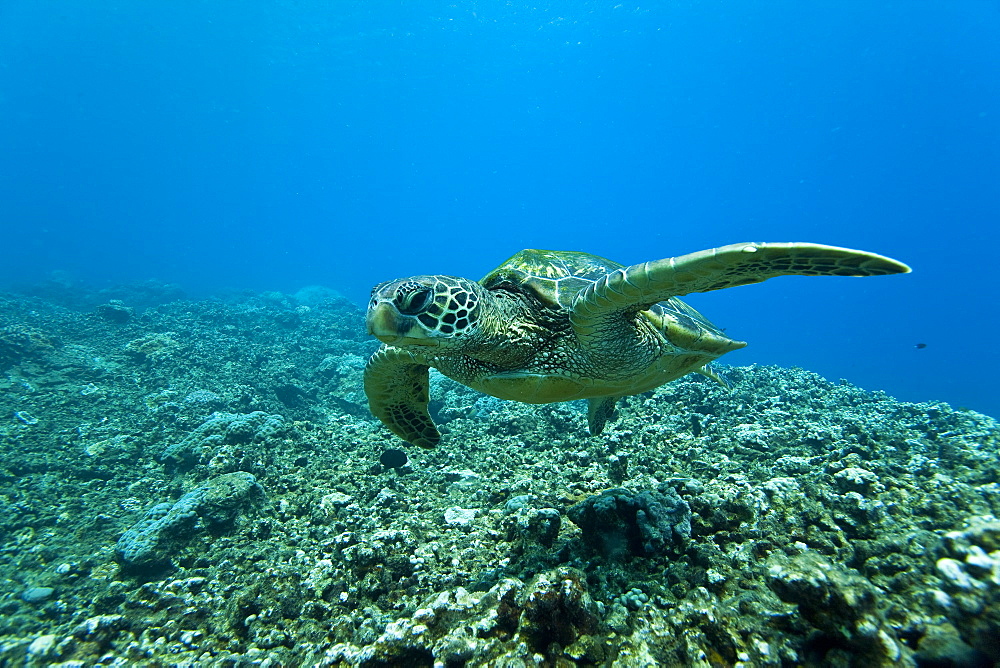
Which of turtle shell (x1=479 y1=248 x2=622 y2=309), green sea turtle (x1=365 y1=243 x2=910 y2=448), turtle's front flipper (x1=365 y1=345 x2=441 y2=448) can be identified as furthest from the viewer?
turtle's front flipper (x1=365 y1=345 x2=441 y2=448)

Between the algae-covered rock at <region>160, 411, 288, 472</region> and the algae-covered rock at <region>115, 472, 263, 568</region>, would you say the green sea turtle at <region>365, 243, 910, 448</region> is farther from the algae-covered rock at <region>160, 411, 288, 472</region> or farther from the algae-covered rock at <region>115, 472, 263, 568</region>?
the algae-covered rock at <region>160, 411, 288, 472</region>

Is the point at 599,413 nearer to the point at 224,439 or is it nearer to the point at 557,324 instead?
the point at 557,324

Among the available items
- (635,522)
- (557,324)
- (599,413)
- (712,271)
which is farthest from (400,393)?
(712,271)

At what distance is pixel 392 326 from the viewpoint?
2.36 meters

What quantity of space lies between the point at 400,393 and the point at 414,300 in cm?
157

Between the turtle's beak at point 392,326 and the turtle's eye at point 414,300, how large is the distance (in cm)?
4

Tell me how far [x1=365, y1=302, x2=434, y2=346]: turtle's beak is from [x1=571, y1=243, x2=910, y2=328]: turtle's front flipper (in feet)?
3.44

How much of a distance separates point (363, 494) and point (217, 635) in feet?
4.93

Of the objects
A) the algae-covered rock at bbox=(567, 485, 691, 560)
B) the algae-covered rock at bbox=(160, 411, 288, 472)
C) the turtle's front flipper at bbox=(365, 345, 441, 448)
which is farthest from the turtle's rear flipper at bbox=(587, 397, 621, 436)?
the algae-covered rock at bbox=(160, 411, 288, 472)

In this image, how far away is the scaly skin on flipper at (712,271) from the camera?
1.94 m

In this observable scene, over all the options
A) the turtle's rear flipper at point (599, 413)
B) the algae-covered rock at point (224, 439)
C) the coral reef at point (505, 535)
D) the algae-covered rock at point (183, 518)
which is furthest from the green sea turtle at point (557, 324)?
the algae-covered rock at point (224, 439)

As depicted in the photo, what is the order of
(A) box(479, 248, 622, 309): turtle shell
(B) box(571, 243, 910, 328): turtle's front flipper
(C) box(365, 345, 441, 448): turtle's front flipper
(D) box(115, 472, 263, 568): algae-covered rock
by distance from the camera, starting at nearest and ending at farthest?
(B) box(571, 243, 910, 328): turtle's front flipper, (A) box(479, 248, 622, 309): turtle shell, (D) box(115, 472, 263, 568): algae-covered rock, (C) box(365, 345, 441, 448): turtle's front flipper

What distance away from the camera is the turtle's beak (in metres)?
2.31


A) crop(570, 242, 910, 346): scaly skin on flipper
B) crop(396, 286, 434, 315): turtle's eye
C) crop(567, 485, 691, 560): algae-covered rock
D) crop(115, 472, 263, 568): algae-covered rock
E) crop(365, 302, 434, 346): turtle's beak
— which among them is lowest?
crop(115, 472, 263, 568): algae-covered rock
